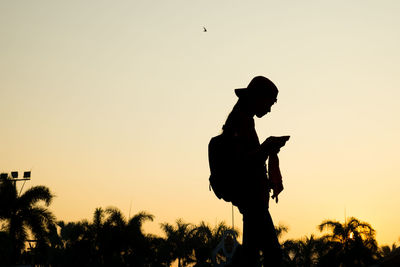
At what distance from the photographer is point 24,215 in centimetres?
3459

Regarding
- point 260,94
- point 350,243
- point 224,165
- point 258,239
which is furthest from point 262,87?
point 350,243

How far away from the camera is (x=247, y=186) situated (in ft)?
11.6

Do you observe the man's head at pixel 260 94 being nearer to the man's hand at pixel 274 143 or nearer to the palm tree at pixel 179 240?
the man's hand at pixel 274 143

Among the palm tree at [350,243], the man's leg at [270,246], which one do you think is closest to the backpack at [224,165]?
the man's leg at [270,246]

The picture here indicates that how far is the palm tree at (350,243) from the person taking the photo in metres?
45.5

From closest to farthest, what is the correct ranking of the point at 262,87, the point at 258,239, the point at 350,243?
the point at 258,239 → the point at 262,87 → the point at 350,243

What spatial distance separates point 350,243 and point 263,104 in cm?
4619

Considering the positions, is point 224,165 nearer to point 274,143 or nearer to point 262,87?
point 274,143

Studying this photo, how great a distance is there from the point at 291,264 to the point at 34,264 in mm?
32413

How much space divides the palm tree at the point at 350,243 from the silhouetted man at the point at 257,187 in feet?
149

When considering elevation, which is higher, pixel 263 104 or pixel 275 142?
pixel 263 104

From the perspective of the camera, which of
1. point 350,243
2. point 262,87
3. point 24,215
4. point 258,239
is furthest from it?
point 350,243

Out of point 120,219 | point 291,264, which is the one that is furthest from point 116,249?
point 291,264

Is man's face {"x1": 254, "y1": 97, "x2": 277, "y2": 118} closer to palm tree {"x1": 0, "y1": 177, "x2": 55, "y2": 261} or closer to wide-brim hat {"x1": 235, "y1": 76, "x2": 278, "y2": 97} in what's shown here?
wide-brim hat {"x1": 235, "y1": 76, "x2": 278, "y2": 97}
